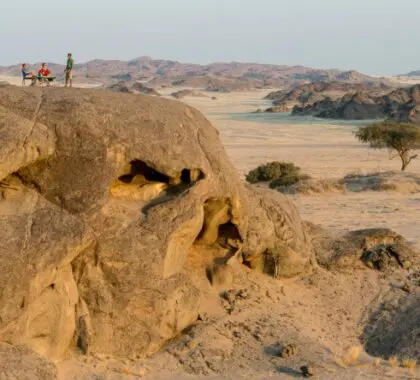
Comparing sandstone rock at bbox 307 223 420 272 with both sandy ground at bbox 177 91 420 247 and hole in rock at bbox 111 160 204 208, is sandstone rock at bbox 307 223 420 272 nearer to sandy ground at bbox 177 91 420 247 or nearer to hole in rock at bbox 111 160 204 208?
sandy ground at bbox 177 91 420 247

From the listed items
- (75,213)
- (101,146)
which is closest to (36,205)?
(75,213)

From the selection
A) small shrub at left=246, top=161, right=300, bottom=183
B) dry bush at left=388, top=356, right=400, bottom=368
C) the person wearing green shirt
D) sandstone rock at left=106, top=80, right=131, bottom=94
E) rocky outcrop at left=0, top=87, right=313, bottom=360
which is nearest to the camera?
rocky outcrop at left=0, top=87, right=313, bottom=360

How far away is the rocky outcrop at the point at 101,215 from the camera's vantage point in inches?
290

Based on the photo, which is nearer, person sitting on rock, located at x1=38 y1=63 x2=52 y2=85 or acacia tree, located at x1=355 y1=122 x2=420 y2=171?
person sitting on rock, located at x1=38 y1=63 x2=52 y2=85

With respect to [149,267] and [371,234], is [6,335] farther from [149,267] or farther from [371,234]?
[371,234]

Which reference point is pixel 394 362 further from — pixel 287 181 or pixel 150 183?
pixel 287 181

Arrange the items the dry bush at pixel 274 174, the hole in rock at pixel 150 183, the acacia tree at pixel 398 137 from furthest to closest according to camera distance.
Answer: the acacia tree at pixel 398 137 → the dry bush at pixel 274 174 → the hole in rock at pixel 150 183

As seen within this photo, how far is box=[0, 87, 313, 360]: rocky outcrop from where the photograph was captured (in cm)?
736

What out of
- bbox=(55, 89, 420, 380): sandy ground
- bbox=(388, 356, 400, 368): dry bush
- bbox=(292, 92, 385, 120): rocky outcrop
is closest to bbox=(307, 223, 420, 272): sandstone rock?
bbox=(55, 89, 420, 380): sandy ground

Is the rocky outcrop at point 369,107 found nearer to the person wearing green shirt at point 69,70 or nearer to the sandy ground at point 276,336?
the sandy ground at point 276,336

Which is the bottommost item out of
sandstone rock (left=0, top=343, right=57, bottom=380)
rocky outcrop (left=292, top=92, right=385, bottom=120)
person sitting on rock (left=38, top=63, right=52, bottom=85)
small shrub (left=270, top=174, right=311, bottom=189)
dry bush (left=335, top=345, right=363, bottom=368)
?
dry bush (left=335, top=345, right=363, bottom=368)

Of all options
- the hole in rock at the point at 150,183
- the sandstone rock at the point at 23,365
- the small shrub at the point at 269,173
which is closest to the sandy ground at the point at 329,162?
the small shrub at the point at 269,173

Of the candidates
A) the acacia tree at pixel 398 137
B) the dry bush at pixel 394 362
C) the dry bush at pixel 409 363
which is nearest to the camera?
the dry bush at pixel 409 363

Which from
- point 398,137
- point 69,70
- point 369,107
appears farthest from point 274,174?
point 369,107
